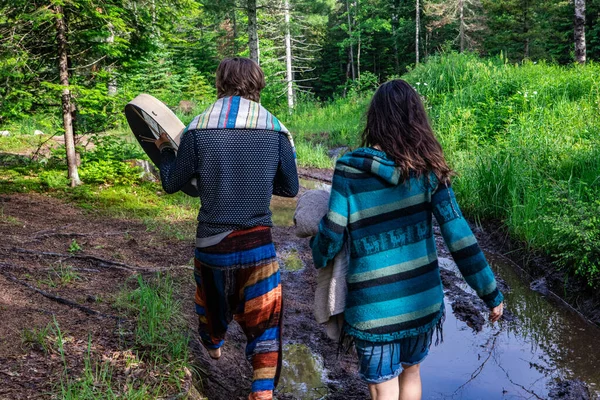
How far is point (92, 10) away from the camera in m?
6.68

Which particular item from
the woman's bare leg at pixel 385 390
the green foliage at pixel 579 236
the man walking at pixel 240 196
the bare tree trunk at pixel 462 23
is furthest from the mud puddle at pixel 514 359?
the bare tree trunk at pixel 462 23

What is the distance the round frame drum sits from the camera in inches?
127

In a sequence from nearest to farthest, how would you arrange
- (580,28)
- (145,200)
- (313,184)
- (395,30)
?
(145,200), (313,184), (580,28), (395,30)

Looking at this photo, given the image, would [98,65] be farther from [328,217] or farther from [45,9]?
[328,217]

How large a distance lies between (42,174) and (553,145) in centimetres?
689

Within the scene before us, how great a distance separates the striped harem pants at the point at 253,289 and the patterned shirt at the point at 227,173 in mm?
99

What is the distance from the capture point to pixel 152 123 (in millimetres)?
3383

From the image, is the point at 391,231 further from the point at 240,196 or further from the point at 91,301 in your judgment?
the point at 91,301

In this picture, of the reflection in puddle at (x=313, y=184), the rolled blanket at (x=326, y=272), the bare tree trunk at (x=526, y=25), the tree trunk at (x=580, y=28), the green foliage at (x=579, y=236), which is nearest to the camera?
the rolled blanket at (x=326, y=272)

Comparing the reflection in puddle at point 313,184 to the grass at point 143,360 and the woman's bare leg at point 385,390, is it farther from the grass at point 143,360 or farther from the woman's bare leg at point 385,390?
the woman's bare leg at point 385,390

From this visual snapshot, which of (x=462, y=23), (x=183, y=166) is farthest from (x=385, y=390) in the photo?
(x=462, y=23)

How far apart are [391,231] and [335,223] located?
256 millimetres

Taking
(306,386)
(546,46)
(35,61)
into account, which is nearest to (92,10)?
(35,61)

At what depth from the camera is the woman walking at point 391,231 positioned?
89.5 inches
